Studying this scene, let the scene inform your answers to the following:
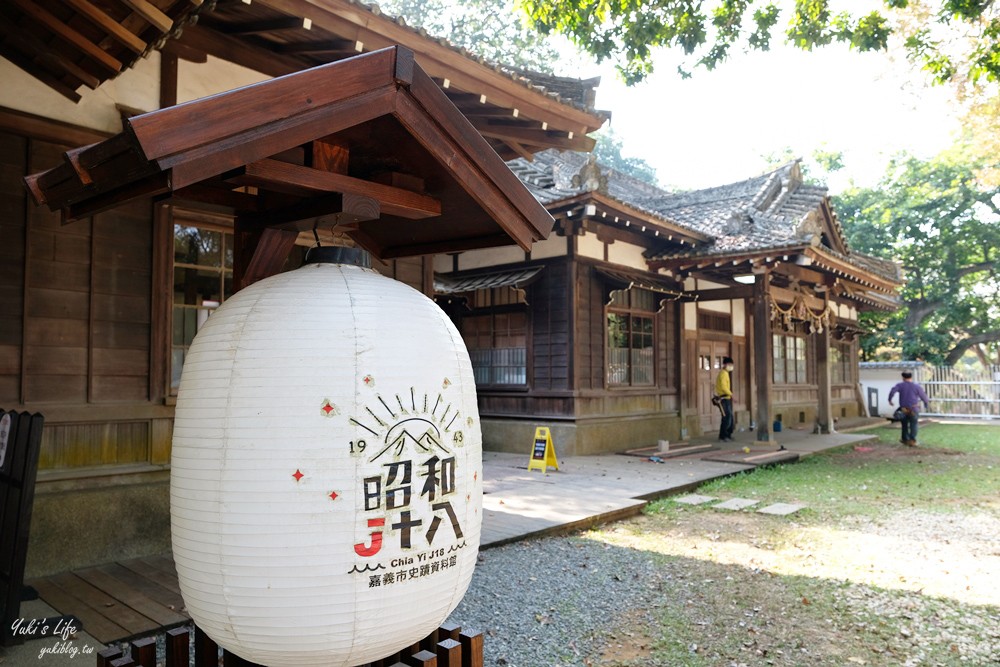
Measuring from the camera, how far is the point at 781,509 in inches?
289

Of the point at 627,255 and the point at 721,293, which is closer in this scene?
the point at 627,255

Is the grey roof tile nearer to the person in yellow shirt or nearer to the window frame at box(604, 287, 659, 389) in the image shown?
the window frame at box(604, 287, 659, 389)

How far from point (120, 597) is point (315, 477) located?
2.98 m

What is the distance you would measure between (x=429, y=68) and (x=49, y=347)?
3.45m

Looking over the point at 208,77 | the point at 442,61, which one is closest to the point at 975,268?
the point at 442,61

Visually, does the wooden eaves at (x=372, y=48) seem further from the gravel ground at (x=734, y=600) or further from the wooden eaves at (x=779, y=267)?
the wooden eaves at (x=779, y=267)

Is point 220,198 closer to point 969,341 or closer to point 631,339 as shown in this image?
point 631,339

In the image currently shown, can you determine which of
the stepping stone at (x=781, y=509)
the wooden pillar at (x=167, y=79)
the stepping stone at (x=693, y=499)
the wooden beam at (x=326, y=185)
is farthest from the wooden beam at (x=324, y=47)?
the stepping stone at (x=781, y=509)

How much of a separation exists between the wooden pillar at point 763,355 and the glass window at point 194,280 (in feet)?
32.0

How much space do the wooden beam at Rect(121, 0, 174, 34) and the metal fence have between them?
85.6 feet

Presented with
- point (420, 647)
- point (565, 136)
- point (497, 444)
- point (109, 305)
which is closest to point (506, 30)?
point (497, 444)

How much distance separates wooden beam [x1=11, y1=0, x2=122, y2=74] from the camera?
354 centimetres

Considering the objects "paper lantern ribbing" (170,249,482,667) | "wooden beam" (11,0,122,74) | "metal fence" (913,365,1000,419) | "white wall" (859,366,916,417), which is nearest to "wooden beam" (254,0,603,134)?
"wooden beam" (11,0,122,74)

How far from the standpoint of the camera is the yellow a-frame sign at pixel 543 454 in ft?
30.6
